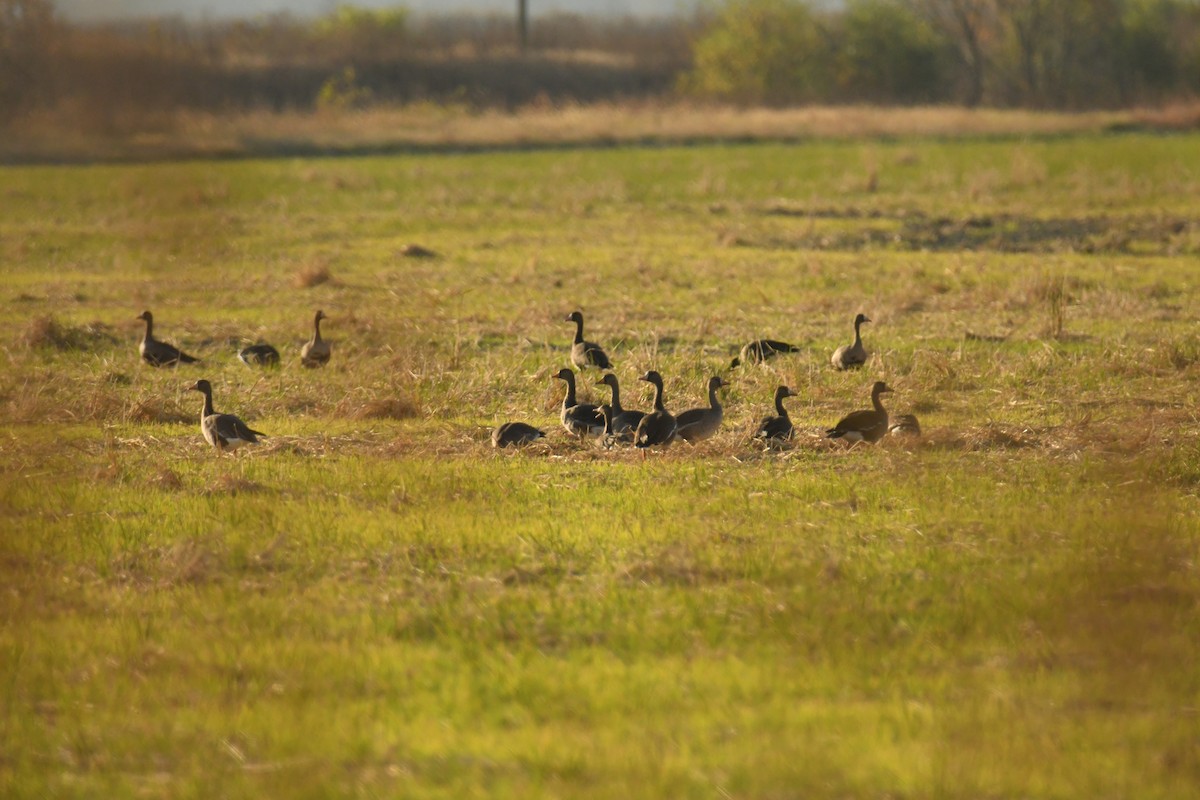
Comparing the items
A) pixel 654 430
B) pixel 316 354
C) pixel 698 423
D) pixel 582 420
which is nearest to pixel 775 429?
pixel 698 423

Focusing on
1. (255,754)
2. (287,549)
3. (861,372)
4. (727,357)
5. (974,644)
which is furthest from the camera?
(727,357)

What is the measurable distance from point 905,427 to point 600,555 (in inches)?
158

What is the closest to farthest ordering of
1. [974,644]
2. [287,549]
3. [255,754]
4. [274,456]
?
1. [255,754]
2. [974,644]
3. [287,549]
4. [274,456]

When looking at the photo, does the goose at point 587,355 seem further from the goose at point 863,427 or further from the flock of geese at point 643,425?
the goose at point 863,427

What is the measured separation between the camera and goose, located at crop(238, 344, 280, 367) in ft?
53.0

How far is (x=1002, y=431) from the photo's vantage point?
12.0 metres

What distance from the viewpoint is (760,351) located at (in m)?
15.6

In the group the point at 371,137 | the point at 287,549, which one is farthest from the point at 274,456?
the point at 371,137

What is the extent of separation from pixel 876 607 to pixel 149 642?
12.6ft

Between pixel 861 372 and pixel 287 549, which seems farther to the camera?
pixel 861 372

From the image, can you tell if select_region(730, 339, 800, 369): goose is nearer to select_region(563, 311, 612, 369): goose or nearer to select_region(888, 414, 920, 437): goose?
select_region(563, 311, 612, 369): goose

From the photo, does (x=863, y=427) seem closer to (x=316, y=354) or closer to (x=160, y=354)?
(x=316, y=354)

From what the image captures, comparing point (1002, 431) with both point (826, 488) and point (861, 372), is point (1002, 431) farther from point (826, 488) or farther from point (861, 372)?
point (861, 372)

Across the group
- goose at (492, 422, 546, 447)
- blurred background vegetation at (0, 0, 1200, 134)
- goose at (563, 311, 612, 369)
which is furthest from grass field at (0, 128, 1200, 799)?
blurred background vegetation at (0, 0, 1200, 134)
